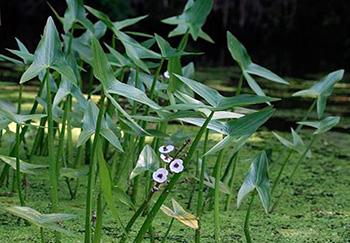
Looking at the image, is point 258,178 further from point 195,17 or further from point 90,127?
point 195,17

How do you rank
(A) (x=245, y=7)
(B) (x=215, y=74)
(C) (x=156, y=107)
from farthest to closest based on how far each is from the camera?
(A) (x=245, y=7), (B) (x=215, y=74), (C) (x=156, y=107)

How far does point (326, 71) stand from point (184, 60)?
92cm

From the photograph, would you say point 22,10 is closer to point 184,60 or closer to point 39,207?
point 184,60

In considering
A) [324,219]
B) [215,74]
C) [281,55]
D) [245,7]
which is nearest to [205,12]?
[324,219]

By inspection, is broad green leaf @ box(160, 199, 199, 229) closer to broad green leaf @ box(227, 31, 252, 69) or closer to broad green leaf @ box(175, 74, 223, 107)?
broad green leaf @ box(175, 74, 223, 107)

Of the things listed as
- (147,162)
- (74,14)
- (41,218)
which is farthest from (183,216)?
(74,14)

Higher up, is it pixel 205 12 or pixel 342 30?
pixel 205 12

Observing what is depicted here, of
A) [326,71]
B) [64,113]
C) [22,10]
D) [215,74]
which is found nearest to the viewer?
[64,113]

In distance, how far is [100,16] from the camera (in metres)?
1.44

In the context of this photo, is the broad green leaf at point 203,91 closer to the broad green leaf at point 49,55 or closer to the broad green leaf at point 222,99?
the broad green leaf at point 222,99

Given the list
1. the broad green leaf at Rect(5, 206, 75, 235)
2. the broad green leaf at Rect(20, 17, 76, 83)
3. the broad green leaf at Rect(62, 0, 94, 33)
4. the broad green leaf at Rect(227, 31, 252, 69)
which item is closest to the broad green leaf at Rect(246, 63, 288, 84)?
the broad green leaf at Rect(227, 31, 252, 69)

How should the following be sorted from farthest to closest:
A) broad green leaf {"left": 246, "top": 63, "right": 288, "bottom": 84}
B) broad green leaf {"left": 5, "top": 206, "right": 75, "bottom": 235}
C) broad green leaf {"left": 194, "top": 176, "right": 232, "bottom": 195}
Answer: broad green leaf {"left": 246, "top": 63, "right": 288, "bottom": 84} → broad green leaf {"left": 194, "top": 176, "right": 232, "bottom": 195} → broad green leaf {"left": 5, "top": 206, "right": 75, "bottom": 235}

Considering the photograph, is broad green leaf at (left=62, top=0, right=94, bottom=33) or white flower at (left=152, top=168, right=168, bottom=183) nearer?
white flower at (left=152, top=168, right=168, bottom=183)

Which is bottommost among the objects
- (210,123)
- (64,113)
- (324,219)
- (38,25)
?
(38,25)
